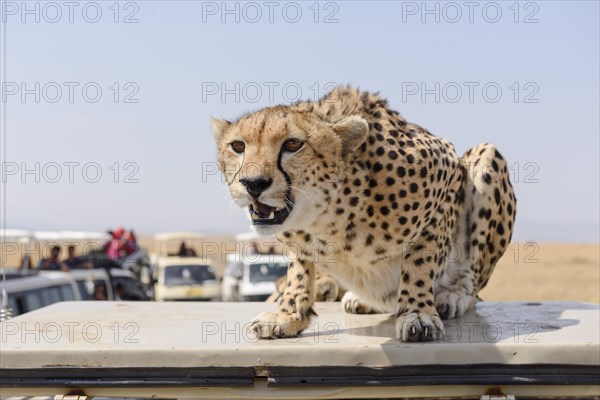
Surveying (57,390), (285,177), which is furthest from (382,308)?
(57,390)

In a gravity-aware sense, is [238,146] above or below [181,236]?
above

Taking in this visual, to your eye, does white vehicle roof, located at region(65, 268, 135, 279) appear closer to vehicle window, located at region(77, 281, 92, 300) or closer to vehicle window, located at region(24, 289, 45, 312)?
vehicle window, located at region(77, 281, 92, 300)

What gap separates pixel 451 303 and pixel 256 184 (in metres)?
1.45

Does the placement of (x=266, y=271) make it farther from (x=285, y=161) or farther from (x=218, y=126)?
(x=285, y=161)

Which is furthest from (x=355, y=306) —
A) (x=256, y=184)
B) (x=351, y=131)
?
(x=256, y=184)

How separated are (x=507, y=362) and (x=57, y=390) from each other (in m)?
1.72

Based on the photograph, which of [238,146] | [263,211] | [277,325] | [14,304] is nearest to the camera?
[263,211]

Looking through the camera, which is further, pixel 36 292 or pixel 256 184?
pixel 36 292

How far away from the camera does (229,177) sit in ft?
12.1

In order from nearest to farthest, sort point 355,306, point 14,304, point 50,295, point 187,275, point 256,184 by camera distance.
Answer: point 256,184 < point 355,306 < point 14,304 < point 50,295 < point 187,275

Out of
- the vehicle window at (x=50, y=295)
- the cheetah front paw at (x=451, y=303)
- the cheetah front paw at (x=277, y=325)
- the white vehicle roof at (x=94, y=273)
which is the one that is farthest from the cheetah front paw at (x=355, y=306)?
the white vehicle roof at (x=94, y=273)

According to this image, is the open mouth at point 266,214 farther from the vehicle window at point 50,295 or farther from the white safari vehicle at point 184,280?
the white safari vehicle at point 184,280

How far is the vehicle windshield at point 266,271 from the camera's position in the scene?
16.9 meters

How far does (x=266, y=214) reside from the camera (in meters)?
3.53
